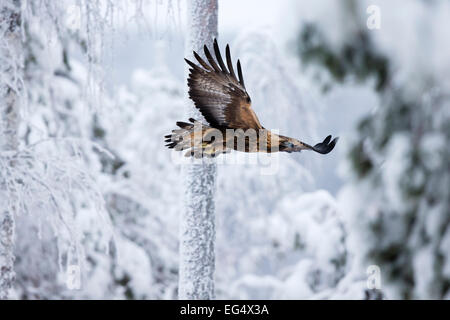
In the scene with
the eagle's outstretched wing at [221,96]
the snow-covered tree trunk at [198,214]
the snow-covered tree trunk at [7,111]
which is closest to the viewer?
the eagle's outstretched wing at [221,96]

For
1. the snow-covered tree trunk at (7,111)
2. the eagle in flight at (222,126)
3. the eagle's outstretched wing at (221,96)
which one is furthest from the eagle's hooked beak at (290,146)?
the snow-covered tree trunk at (7,111)

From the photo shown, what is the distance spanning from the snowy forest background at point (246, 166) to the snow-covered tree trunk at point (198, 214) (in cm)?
12

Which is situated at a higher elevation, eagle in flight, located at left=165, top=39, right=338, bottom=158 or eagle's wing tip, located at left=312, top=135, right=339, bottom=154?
eagle in flight, located at left=165, top=39, right=338, bottom=158

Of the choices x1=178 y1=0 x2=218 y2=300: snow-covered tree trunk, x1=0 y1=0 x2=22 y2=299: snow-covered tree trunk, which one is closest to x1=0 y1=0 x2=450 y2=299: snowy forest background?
x1=0 y1=0 x2=22 y2=299: snow-covered tree trunk

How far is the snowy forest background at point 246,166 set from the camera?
3201mm

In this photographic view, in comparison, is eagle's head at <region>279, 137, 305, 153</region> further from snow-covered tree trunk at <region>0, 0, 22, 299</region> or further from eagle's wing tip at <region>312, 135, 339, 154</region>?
snow-covered tree trunk at <region>0, 0, 22, 299</region>

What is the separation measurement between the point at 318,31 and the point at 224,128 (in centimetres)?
305

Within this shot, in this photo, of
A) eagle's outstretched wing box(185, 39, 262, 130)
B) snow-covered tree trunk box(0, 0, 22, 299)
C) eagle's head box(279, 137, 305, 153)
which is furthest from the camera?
snow-covered tree trunk box(0, 0, 22, 299)

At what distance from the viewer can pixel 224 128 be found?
1.28 metres

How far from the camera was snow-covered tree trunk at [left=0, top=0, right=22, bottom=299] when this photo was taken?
313 cm

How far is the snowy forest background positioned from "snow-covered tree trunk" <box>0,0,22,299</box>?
14 millimetres

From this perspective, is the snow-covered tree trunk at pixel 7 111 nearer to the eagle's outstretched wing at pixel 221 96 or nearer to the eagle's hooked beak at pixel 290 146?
the eagle's outstretched wing at pixel 221 96
